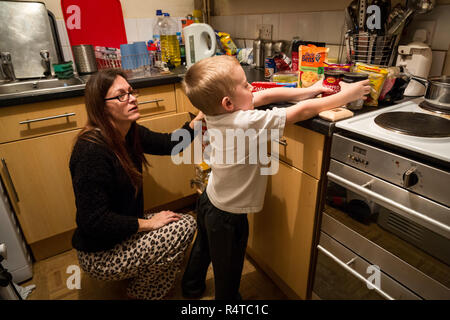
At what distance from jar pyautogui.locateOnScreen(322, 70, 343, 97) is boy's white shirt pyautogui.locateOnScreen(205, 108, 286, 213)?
24 cm

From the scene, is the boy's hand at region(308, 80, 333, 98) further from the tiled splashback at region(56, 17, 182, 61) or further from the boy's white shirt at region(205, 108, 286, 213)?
the tiled splashback at region(56, 17, 182, 61)

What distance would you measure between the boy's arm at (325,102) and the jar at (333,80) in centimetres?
4

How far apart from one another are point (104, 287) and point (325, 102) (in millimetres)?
1303

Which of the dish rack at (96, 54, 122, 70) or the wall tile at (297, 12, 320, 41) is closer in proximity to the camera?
the wall tile at (297, 12, 320, 41)

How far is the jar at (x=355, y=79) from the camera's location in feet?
2.94

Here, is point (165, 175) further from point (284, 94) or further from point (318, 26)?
point (318, 26)

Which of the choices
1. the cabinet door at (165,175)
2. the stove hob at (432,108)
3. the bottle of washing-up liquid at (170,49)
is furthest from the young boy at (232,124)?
the bottle of washing-up liquid at (170,49)

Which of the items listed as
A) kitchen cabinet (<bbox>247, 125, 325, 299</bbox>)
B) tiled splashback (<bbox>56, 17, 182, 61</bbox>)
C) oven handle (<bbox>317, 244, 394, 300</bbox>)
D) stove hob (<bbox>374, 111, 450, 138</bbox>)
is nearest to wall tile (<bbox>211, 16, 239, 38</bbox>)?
tiled splashback (<bbox>56, 17, 182, 61</bbox>)

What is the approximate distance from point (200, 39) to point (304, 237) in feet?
4.06

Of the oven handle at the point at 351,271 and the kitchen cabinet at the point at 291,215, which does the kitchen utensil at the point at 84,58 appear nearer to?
the kitchen cabinet at the point at 291,215

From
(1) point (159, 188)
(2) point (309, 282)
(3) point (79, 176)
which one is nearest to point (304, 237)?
(2) point (309, 282)

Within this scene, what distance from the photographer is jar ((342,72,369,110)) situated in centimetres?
90

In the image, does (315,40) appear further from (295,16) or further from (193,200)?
(193,200)

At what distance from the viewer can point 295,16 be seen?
60.7 inches
